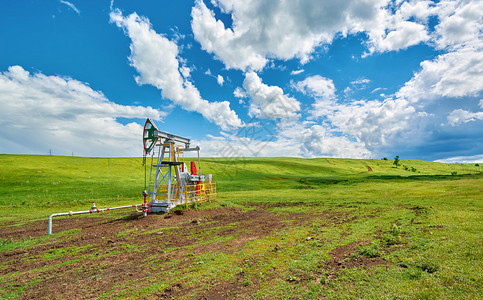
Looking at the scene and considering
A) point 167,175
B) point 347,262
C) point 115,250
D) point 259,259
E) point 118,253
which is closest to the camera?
point 347,262

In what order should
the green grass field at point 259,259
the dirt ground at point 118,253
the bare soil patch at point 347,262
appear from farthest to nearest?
the bare soil patch at point 347,262
the dirt ground at point 118,253
the green grass field at point 259,259

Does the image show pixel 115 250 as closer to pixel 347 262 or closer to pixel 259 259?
pixel 259 259

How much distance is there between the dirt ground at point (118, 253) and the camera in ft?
20.7

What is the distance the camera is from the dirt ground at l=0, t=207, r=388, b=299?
632cm

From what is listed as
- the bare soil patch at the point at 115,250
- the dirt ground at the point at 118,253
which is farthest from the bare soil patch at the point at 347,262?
the bare soil patch at the point at 115,250

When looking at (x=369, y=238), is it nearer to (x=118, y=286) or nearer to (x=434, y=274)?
(x=434, y=274)

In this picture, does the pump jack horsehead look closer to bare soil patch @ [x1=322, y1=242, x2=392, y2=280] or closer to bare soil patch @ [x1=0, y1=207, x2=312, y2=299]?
bare soil patch @ [x1=0, y1=207, x2=312, y2=299]

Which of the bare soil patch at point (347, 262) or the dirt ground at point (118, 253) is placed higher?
the bare soil patch at point (347, 262)

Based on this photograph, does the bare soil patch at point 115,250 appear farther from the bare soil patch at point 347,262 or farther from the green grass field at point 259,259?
the bare soil patch at point 347,262

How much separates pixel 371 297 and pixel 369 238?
550cm

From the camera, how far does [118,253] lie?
30.7ft

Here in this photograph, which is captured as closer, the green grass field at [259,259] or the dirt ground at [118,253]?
Result: the green grass field at [259,259]

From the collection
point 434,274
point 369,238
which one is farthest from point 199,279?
point 369,238

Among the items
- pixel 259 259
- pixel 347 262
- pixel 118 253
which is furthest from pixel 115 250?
pixel 347 262
